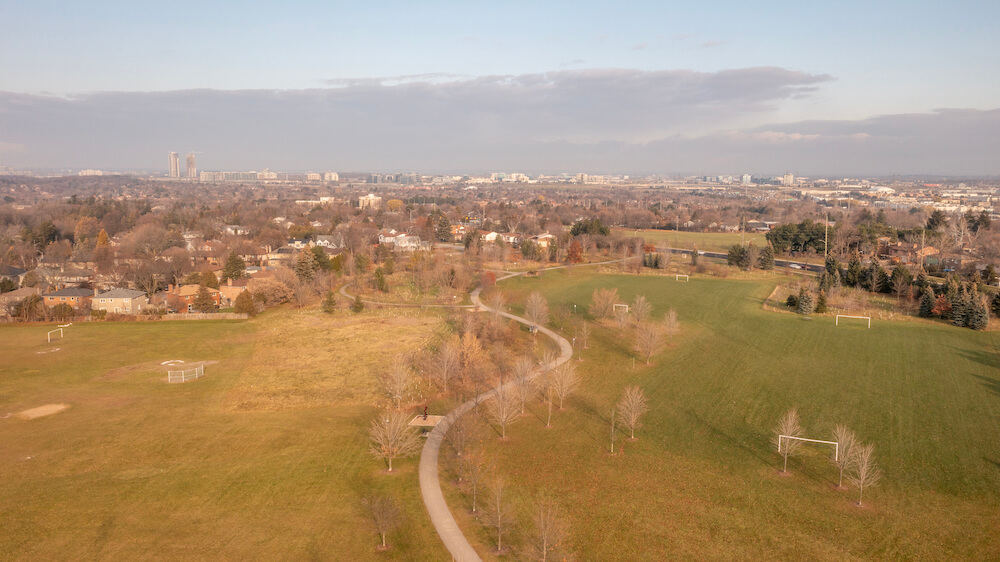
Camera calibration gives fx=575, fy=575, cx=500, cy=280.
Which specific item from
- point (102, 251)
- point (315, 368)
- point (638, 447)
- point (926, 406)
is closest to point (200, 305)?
point (315, 368)

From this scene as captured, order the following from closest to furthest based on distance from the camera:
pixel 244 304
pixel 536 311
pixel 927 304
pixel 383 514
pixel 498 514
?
pixel 383 514 → pixel 498 514 → pixel 536 311 → pixel 927 304 → pixel 244 304

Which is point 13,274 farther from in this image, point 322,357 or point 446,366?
point 446,366

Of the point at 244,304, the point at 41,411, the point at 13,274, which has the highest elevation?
the point at 13,274

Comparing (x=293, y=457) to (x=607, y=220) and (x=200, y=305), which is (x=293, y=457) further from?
(x=607, y=220)

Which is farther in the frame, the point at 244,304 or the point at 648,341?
the point at 244,304

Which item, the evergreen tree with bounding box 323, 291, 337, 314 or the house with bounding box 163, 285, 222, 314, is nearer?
the evergreen tree with bounding box 323, 291, 337, 314

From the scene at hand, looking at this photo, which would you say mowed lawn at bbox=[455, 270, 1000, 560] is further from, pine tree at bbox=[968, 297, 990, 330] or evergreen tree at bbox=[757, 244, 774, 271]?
evergreen tree at bbox=[757, 244, 774, 271]

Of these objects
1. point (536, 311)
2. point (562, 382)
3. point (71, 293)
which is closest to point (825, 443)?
point (562, 382)

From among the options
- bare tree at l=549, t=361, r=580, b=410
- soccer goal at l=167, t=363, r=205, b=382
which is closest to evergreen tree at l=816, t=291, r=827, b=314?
bare tree at l=549, t=361, r=580, b=410

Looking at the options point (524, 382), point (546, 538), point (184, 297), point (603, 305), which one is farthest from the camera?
point (184, 297)
